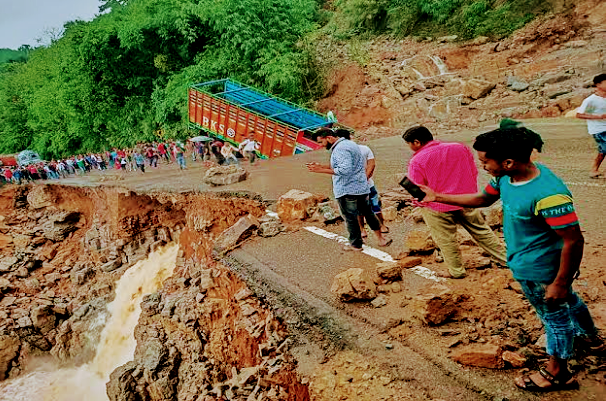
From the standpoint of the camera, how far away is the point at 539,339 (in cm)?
278

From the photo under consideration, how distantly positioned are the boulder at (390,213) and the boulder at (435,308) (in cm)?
256

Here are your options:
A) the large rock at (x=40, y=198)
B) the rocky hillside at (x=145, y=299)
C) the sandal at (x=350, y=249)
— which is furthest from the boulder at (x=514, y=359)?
the large rock at (x=40, y=198)

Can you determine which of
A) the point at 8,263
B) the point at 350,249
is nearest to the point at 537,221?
the point at 350,249

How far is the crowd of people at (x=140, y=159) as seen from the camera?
14.7m

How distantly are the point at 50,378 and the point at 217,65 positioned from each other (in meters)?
13.2

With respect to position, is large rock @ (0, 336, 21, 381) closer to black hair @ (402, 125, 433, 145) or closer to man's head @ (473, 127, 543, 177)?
black hair @ (402, 125, 433, 145)

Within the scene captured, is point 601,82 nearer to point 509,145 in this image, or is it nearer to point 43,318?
point 509,145

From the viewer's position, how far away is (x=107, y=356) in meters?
9.48

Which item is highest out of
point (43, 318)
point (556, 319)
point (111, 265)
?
point (556, 319)

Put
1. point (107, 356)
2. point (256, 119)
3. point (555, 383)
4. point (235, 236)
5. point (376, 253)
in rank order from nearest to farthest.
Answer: point (555, 383) → point (376, 253) → point (235, 236) → point (107, 356) → point (256, 119)

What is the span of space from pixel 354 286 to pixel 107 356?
8.25 m

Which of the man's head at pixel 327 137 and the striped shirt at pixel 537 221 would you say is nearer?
the striped shirt at pixel 537 221

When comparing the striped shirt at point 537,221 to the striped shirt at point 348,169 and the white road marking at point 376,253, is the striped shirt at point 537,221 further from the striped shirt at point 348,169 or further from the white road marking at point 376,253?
the striped shirt at point 348,169

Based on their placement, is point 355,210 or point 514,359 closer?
point 514,359
